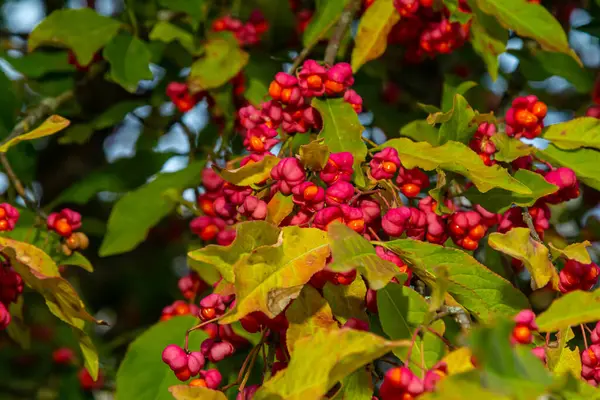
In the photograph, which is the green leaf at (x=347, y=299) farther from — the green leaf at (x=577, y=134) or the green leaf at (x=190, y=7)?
the green leaf at (x=190, y=7)

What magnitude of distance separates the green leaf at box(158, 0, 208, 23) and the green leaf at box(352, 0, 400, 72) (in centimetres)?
59

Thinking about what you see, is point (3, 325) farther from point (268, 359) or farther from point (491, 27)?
point (491, 27)

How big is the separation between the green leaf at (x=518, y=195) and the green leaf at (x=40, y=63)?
4.88 feet

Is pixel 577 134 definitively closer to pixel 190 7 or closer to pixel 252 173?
pixel 252 173

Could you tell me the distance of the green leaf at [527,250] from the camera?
49.0 inches

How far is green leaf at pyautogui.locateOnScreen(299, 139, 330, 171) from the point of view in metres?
1.34

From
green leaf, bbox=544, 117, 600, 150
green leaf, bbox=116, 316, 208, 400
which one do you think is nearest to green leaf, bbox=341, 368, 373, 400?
green leaf, bbox=116, 316, 208, 400

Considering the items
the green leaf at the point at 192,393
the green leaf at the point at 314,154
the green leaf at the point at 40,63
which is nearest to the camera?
the green leaf at the point at 192,393

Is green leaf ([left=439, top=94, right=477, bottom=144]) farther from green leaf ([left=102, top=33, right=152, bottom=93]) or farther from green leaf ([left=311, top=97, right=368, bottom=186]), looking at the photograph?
green leaf ([left=102, top=33, right=152, bottom=93])

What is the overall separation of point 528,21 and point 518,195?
439mm

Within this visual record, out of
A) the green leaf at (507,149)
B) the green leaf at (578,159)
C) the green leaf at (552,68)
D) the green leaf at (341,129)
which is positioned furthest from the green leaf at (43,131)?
the green leaf at (552,68)

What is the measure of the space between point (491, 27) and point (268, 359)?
3.03 ft

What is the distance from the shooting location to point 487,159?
150cm

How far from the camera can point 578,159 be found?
5.28 feet
